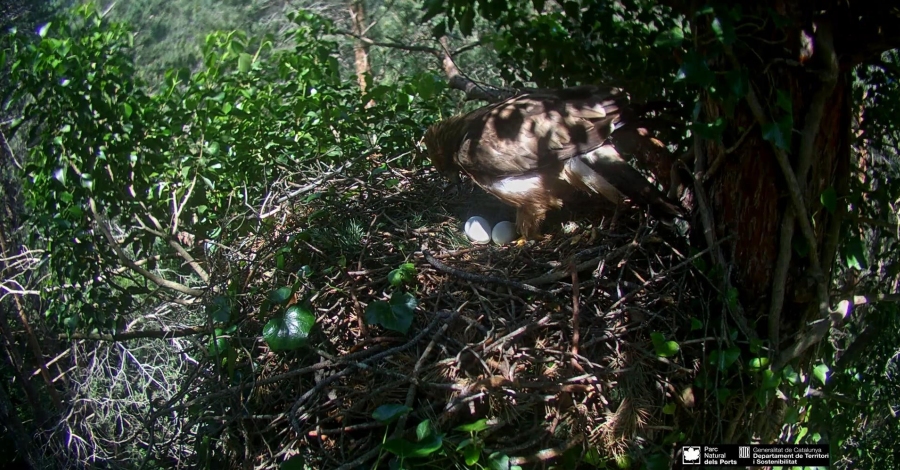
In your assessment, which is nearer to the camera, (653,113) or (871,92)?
(871,92)

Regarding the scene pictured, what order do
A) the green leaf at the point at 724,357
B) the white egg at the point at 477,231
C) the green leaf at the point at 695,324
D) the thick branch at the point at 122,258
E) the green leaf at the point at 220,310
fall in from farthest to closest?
the white egg at the point at 477,231 < the thick branch at the point at 122,258 < the green leaf at the point at 220,310 < the green leaf at the point at 695,324 < the green leaf at the point at 724,357

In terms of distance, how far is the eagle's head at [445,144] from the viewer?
390 centimetres

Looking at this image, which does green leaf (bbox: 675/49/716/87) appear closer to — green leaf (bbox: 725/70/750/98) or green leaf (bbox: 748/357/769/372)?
green leaf (bbox: 725/70/750/98)

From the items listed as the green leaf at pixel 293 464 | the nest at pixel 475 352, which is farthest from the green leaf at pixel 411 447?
the green leaf at pixel 293 464

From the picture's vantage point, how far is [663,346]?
2.48m

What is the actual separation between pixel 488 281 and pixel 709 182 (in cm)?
109

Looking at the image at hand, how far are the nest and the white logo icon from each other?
0.31 feet

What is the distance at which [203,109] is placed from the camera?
374cm

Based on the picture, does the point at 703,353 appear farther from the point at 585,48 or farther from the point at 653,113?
the point at 585,48

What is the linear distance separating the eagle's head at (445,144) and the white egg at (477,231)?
1.49ft

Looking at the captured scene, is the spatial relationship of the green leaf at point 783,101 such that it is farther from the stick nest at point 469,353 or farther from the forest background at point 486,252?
the stick nest at point 469,353

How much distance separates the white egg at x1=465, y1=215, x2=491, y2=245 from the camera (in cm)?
364

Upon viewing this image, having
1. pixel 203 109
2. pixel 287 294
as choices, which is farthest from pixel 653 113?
pixel 203 109

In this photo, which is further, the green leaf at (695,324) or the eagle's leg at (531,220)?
the eagle's leg at (531,220)
